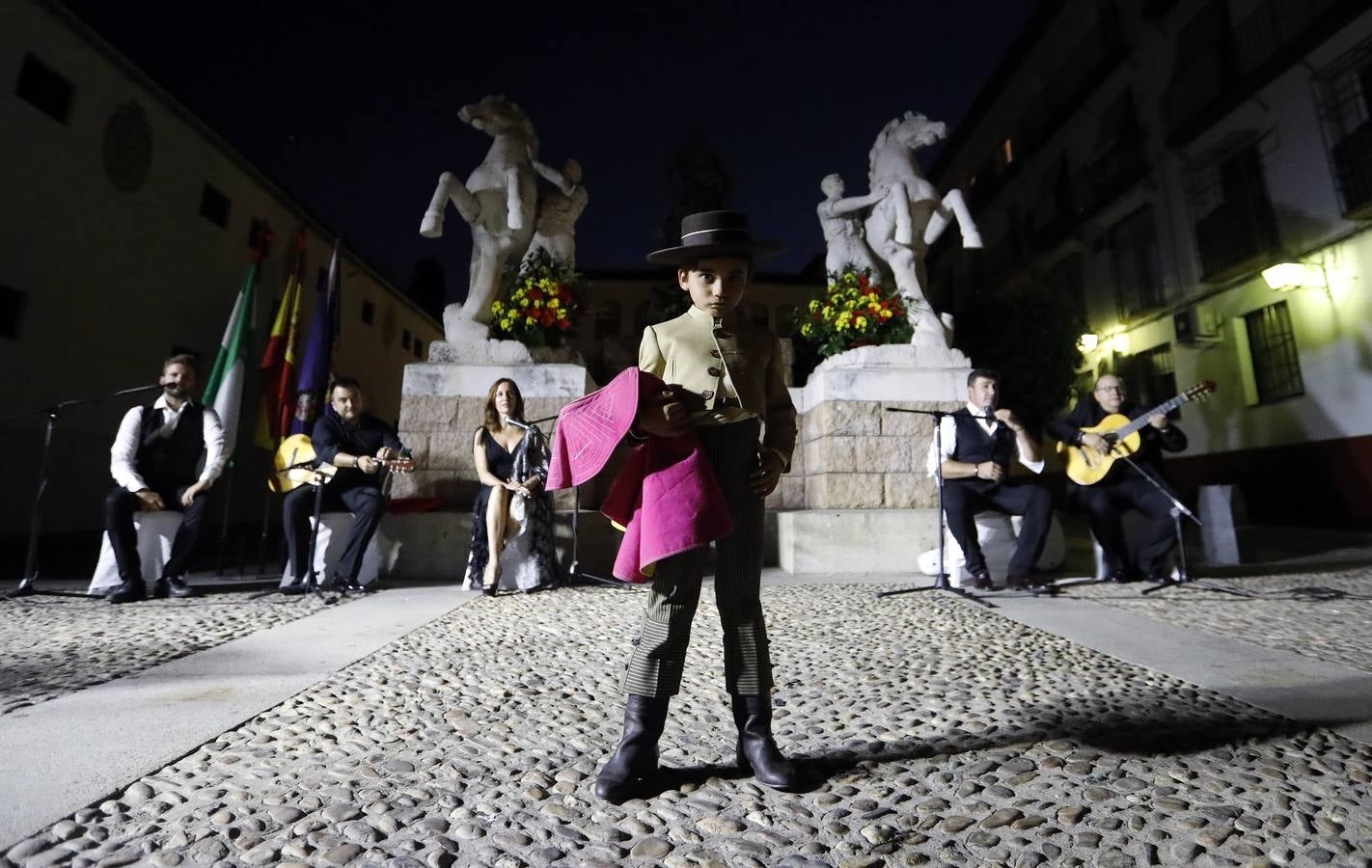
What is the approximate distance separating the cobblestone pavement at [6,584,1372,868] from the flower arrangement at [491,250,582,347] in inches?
153

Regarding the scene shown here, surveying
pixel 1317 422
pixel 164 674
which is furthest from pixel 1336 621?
pixel 1317 422

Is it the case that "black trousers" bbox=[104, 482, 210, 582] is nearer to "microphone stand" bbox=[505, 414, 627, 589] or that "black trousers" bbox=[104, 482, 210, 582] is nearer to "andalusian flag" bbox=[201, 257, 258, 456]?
"andalusian flag" bbox=[201, 257, 258, 456]

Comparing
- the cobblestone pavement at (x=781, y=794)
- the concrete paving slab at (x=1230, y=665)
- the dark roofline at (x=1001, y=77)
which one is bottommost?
the cobblestone pavement at (x=781, y=794)

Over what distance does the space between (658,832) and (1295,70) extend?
1380 centimetres

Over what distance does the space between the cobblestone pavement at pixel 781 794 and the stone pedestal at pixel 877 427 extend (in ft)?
10.5

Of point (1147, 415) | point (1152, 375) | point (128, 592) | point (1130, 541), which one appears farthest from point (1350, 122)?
point (128, 592)

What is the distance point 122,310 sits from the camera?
31.1 feet

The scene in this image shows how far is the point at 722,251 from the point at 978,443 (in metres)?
3.53

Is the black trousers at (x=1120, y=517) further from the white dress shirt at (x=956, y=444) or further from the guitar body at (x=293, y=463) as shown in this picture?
the guitar body at (x=293, y=463)

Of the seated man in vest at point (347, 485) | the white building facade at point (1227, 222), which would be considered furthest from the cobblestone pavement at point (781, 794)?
the white building facade at point (1227, 222)

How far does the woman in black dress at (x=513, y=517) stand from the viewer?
4637 mm

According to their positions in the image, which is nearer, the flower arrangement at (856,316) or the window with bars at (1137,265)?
the flower arrangement at (856,316)

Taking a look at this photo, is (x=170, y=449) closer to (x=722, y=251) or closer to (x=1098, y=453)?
(x=722, y=251)

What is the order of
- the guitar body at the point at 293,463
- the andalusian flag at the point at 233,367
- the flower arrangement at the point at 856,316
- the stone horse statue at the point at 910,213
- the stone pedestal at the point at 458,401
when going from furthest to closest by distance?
the andalusian flag at the point at 233,367 < the stone horse statue at the point at 910,213 < the flower arrangement at the point at 856,316 < the stone pedestal at the point at 458,401 < the guitar body at the point at 293,463
